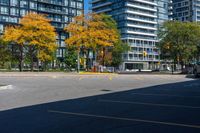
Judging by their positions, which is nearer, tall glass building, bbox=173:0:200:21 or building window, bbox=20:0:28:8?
building window, bbox=20:0:28:8

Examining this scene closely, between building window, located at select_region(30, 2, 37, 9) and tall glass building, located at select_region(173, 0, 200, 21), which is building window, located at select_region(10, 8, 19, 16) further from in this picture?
tall glass building, located at select_region(173, 0, 200, 21)

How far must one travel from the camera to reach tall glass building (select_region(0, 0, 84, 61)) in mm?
108637

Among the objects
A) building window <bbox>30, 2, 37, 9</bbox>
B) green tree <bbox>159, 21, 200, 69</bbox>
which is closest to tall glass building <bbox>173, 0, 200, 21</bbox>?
building window <bbox>30, 2, 37, 9</bbox>

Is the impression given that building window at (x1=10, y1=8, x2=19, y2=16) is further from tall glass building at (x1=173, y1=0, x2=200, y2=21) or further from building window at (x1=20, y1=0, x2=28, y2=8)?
tall glass building at (x1=173, y1=0, x2=200, y2=21)

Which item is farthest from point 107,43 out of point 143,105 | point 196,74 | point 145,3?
point 145,3

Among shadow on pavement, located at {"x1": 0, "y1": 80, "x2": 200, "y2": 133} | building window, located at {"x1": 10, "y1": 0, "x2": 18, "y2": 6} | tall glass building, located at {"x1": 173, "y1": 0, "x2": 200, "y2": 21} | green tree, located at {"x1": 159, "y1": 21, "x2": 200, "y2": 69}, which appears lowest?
shadow on pavement, located at {"x1": 0, "y1": 80, "x2": 200, "y2": 133}

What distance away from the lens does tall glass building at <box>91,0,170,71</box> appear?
5333 inches

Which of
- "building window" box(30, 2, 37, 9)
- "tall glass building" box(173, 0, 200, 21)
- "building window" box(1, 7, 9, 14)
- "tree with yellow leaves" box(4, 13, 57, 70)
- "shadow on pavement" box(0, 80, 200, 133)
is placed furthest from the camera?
"tall glass building" box(173, 0, 200, 21)

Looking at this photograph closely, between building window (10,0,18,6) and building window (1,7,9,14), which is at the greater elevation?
building window (10,0,18,6)

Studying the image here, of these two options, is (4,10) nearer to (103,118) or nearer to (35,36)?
(35,36)

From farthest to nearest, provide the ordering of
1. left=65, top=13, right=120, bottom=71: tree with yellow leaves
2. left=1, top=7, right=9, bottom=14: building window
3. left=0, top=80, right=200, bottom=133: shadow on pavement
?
left=1, top=7, right=9, bottom=14: building window → left=65, top=13, right=120, bottom=71: tree with yellow leaves → left=0, top=80, right=200, bottom=133: shadow on pavement

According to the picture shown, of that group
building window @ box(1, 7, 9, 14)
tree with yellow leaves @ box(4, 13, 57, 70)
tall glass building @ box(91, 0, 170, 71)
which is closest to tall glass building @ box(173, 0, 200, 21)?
tall glass building @ box(91, 0, 170, 71)

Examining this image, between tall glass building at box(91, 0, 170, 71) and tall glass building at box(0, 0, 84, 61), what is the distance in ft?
53.6

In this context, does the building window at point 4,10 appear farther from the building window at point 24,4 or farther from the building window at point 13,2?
the building window at point 24,4
